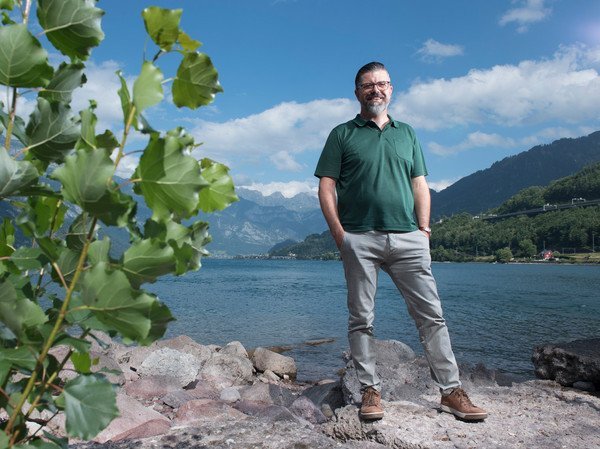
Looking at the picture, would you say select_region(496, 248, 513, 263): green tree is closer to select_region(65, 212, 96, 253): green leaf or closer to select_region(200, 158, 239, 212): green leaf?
select_region(200, 158, 239, 212): green leaf

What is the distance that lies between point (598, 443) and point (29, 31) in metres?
4.96

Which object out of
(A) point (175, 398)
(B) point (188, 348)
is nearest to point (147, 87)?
(A) point (175, 398)

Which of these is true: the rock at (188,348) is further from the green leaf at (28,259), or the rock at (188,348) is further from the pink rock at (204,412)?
the green leaf at (28,259)

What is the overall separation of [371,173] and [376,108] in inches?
24.8

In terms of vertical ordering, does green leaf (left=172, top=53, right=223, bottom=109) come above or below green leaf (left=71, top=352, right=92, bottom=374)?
above

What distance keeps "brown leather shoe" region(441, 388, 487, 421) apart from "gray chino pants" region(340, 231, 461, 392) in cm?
9

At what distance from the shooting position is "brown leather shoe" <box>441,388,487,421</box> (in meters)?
4.55

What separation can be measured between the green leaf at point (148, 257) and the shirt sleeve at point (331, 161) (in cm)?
382

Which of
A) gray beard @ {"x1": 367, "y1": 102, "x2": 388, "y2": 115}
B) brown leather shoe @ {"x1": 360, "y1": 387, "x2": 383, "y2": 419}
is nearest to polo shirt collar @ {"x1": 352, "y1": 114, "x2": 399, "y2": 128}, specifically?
Answer: gray beard @ {"x1": 367, "y1": 102, "x2": 388, "y2": 115}

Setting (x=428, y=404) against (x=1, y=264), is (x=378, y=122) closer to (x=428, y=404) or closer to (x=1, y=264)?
(x=428, y=404)

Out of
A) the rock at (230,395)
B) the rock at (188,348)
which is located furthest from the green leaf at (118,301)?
the rock at (188,348)

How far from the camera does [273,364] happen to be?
14273mm

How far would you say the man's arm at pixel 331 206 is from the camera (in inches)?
185

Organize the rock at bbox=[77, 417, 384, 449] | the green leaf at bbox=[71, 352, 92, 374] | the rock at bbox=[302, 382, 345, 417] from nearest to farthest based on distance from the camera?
the green leaf at bbox=[71, 352, 92, 374] → the rock at bbox=[77, 417, 384, 449] → the rock at bbox=[302, 382, 345, 417]
